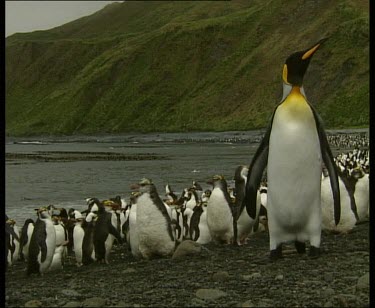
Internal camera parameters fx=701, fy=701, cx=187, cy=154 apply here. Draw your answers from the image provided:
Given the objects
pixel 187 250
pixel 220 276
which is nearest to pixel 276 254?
pixel 220 276

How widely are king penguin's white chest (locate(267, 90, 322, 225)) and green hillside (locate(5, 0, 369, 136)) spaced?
53099 mm

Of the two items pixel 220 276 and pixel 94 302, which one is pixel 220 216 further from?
pixel 94 302

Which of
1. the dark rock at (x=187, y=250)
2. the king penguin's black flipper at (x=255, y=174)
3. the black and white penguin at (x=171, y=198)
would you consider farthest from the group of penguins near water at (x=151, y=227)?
the king penguin's black flipper at (x=255, y=174)

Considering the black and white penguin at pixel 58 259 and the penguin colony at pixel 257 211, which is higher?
the penguin colony at pixel 257 211

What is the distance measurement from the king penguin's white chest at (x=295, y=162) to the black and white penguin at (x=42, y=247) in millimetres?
2891

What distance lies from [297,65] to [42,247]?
3.54 m

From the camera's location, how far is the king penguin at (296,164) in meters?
5.86

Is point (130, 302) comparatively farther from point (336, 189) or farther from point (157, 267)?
point (336, 189)

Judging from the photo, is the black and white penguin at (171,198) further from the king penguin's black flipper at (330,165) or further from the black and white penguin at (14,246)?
the king penguin's black flipper at (330,165)

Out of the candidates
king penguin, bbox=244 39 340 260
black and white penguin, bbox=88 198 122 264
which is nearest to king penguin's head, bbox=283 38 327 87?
king penguin, bbox=244 39 340 260

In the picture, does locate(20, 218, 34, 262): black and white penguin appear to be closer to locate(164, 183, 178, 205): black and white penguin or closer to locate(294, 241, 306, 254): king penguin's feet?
locate(164, 183, 178, 205): black and white penguin

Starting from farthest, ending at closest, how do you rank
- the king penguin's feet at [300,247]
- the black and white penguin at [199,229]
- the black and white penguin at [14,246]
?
the black and white penguin at [199,229] → the black and white penguin at [14,246] → the king penguin's feet at [300,247]

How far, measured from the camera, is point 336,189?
596 centimetres

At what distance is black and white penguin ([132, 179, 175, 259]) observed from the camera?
24.5 feet
